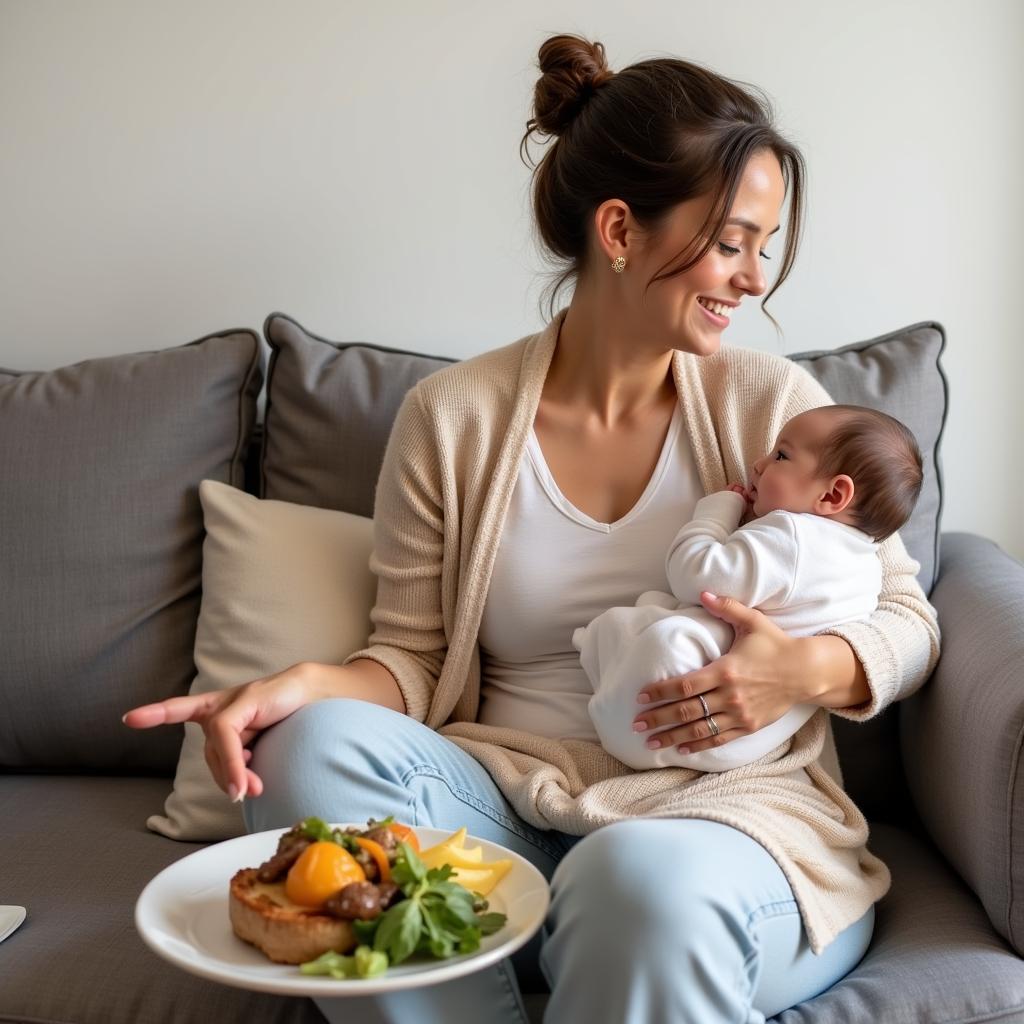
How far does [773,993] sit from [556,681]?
489 mm

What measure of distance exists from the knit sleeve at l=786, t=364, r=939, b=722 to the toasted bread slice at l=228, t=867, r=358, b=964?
2.23 feet

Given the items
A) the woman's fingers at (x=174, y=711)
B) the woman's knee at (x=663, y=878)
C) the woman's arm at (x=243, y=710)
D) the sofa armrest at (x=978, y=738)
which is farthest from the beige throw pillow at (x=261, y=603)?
the sofa armrest at (x=978, y=738)

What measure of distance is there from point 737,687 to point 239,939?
0.57 meters

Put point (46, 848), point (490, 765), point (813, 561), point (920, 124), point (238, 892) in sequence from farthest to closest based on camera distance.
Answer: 1. point (920, 124)
2. point (46, 848)
3. point (490, 765)
4. point (813, 561)
5. point (238, 892)

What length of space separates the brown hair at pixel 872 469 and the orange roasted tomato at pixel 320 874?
70 centimetres

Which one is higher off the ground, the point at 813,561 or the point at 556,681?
the point at 813,561

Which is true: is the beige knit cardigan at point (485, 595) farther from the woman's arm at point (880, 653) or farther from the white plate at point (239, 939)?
the white plate at point (239, 939)

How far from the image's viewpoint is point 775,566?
1.30 meters

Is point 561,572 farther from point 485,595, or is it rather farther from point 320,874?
point 320,874

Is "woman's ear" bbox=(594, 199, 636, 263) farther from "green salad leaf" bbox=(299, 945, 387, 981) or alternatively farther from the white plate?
"green salad leaf" bbox=(299, 945, 387, 981)

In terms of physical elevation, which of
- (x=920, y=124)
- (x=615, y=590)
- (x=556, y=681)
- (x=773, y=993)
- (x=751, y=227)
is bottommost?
(x=773, y=993)

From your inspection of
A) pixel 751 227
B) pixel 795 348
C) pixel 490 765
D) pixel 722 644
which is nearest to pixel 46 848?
pixel 490 765

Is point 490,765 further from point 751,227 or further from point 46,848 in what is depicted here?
point 751,227

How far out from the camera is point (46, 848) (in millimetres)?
1561
